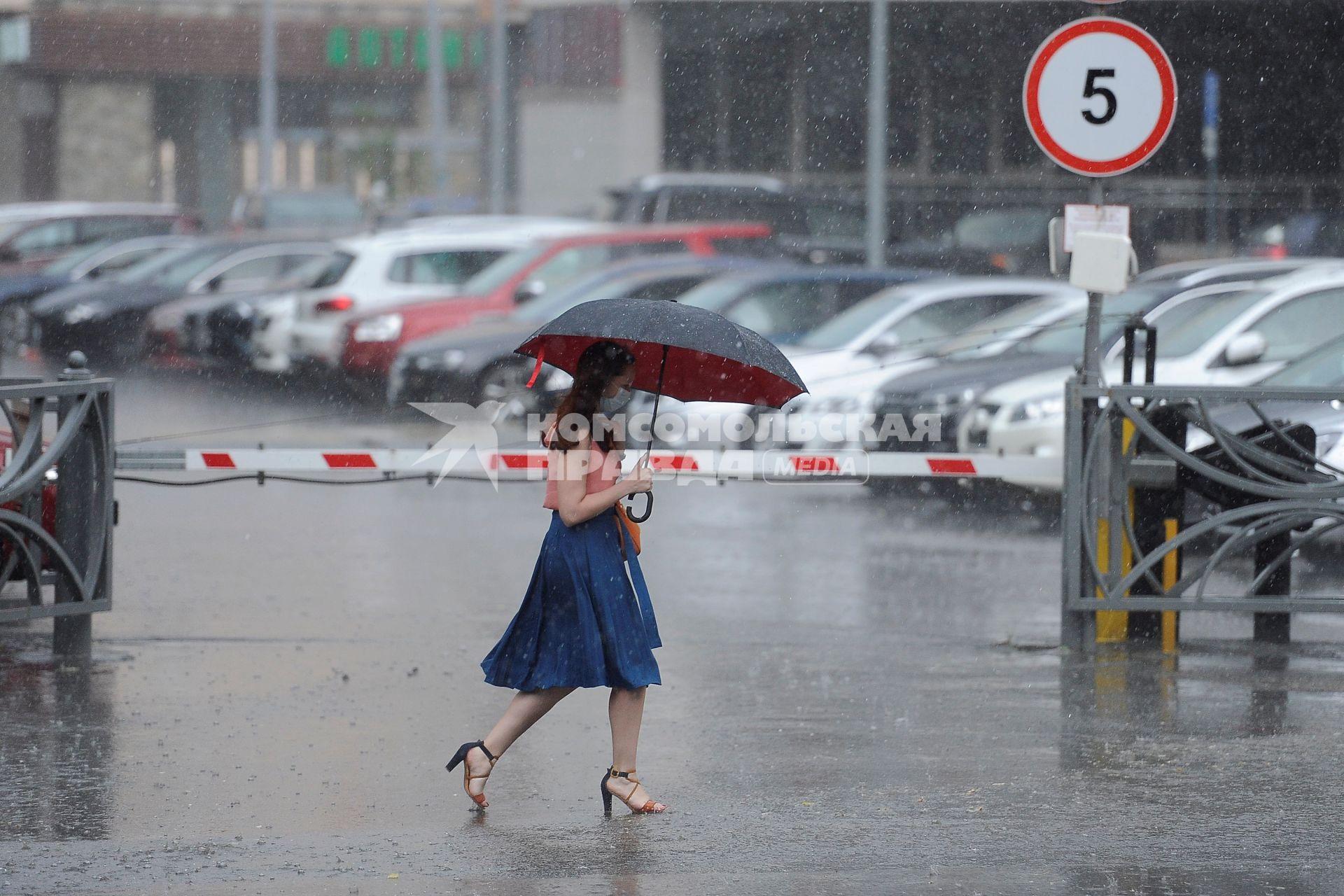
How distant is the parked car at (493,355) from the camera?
57.1 ft

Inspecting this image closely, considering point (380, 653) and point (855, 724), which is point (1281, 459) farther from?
point (380, 653)

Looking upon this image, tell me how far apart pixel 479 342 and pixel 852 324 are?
3995mm

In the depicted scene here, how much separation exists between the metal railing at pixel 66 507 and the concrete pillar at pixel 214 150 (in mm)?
39500

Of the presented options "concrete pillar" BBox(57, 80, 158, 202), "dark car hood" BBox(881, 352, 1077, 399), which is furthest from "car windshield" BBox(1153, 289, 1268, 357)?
"concrete pillar" BBox(57, 80, 158, 202)

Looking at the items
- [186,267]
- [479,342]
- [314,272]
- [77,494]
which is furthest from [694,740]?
[186,267]

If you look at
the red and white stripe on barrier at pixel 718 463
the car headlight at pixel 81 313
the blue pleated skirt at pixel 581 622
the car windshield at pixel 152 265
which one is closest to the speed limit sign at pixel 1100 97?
the red and white stripe on barrier at pixel 718 463

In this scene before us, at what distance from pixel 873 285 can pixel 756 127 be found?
23.8 m

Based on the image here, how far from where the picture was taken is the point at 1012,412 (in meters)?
12.8

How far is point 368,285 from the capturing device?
69.5 feet

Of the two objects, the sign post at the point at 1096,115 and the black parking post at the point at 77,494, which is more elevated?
the sign post at the point at 1096,115

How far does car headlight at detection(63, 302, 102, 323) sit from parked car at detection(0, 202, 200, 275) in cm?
292

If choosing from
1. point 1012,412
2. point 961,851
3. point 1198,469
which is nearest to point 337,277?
point 1012,412

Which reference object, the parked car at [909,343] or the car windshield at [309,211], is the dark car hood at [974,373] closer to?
the parked car at [909,343]

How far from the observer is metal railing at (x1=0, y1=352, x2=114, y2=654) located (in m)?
7.32
